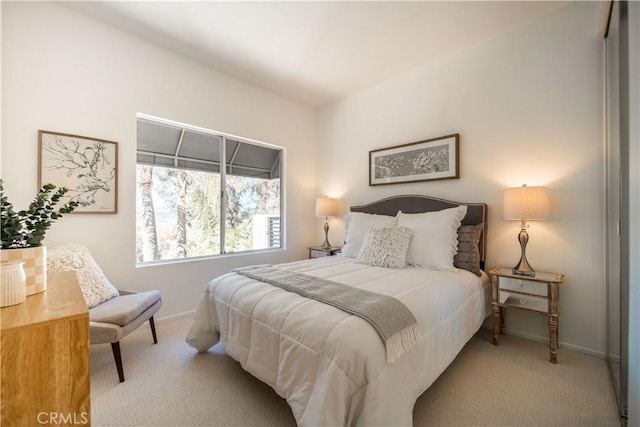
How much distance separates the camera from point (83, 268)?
6.82 feet

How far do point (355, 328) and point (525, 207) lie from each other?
6.13 ft

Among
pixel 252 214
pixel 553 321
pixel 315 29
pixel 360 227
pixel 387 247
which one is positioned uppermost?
pixel 315 29

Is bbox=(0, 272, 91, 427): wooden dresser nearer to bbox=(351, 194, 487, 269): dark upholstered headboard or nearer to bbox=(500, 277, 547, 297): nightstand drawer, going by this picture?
bbox=(500, 277, 547, 297): nightstand drawer

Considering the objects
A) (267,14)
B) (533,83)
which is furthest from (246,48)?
(533,83)

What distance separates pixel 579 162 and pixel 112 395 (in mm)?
3872

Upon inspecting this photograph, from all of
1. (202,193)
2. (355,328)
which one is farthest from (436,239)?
(202,193)

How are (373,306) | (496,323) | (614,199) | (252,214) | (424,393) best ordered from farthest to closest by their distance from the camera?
(252,214)
(496,323)
(614,199)
(424,393)
(373,306)

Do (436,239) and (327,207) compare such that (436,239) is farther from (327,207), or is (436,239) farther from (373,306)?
(327,207)

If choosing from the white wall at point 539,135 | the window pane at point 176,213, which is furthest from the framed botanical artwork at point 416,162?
the window pane at point 176,213

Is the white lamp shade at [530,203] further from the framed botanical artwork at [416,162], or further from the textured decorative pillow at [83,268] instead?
the textured decorative pillow at [83,268]

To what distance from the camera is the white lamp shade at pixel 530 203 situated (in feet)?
7.08

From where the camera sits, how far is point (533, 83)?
246 cm

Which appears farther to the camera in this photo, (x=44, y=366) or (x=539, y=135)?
(x=539, y=135)

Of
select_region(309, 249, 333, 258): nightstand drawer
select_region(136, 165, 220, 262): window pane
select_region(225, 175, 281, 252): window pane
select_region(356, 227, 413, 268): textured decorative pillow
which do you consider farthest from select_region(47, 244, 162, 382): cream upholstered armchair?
select_region(309, 249, 333, 258): nightstand drawer
